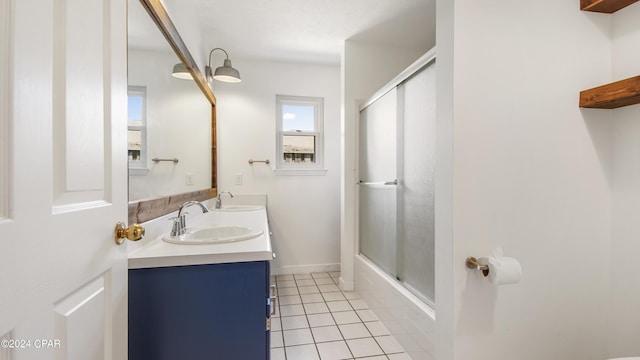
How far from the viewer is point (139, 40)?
1.21m

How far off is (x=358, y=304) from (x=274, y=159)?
173cm

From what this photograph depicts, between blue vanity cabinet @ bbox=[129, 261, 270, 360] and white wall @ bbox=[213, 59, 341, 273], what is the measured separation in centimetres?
210

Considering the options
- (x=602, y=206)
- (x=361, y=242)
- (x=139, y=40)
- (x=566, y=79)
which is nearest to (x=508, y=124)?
(x=566, y=79)

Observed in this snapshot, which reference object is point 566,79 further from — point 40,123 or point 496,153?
point 40,123

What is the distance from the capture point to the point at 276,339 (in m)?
1.88

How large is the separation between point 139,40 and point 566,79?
1859 millimetres

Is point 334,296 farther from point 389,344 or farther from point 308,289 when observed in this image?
point 389,344

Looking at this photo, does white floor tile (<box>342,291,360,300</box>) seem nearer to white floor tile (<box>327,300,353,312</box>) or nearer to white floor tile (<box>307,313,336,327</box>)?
white floor tile (<box>327,300,353,312</box>)

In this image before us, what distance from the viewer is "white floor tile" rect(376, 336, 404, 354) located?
175 cm

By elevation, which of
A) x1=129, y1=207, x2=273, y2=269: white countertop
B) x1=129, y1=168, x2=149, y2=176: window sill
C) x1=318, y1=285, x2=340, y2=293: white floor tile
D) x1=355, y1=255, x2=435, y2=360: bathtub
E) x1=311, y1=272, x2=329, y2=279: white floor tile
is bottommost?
x1=311, y1=272, x2=329, y2=279: white floor tile

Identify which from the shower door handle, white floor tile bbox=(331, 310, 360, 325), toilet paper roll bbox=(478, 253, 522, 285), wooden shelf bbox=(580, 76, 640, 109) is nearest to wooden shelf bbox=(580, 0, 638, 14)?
wooden shelf bbox=(580, 76, 640, 109)

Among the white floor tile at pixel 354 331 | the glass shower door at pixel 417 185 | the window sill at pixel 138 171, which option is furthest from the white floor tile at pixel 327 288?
the window sill at pixel 138 171

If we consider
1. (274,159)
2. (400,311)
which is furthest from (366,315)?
(274,159)

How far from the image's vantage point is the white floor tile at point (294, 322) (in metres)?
2.03
